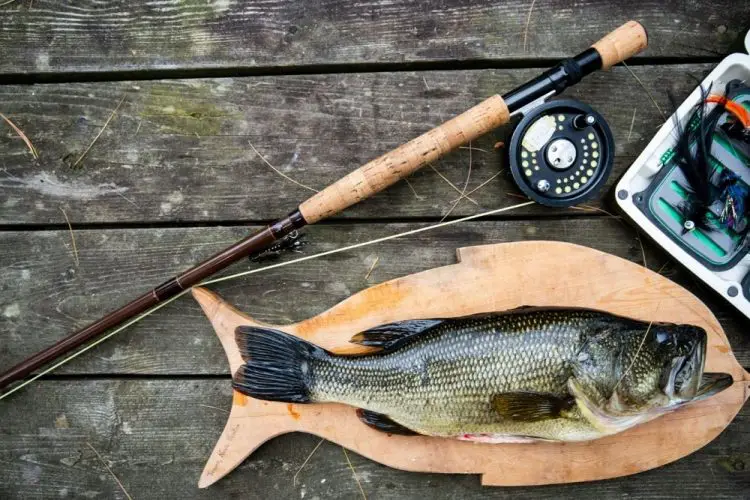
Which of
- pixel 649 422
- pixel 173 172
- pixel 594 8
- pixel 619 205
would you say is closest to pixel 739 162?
pixel 619 205

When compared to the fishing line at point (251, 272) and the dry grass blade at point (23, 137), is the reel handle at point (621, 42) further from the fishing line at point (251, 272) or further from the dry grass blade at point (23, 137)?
the dry grass blade at point (23, 137)

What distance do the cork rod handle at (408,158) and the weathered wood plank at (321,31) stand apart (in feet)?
1.30

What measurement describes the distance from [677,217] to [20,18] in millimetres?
2702

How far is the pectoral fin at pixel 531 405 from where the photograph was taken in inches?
69.6

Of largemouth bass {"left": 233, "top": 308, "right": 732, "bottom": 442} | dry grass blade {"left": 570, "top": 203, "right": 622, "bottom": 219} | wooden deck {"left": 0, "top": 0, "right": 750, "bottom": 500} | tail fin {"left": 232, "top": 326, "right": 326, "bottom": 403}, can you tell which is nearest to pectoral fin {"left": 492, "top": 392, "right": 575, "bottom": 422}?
largemouth bass {"left": 233, "top": 308, "right": 732, "bottom": 442}

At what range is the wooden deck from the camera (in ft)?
6.97

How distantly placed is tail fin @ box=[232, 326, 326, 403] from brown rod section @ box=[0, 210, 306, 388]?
0.25 meters

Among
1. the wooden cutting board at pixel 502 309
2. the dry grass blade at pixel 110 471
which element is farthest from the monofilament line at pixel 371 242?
the dry grass blade at pixel 110 471

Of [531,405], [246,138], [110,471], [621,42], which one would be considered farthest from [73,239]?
[621,42]

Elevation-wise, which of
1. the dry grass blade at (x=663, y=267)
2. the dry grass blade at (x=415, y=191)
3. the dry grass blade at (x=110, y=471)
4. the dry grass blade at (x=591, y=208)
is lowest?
the dry grass blade at (x=110, y=471)

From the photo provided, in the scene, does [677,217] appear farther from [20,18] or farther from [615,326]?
[20,18]

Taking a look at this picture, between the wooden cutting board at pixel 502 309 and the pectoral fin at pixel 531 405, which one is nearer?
the pectoral fin at pixel 531 405

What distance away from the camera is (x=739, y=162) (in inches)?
79.0

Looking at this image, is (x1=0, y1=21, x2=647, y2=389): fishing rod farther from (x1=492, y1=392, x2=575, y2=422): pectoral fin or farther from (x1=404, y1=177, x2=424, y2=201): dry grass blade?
(x1=492, y1=392, x2=575, y2=422): pectoral fin
